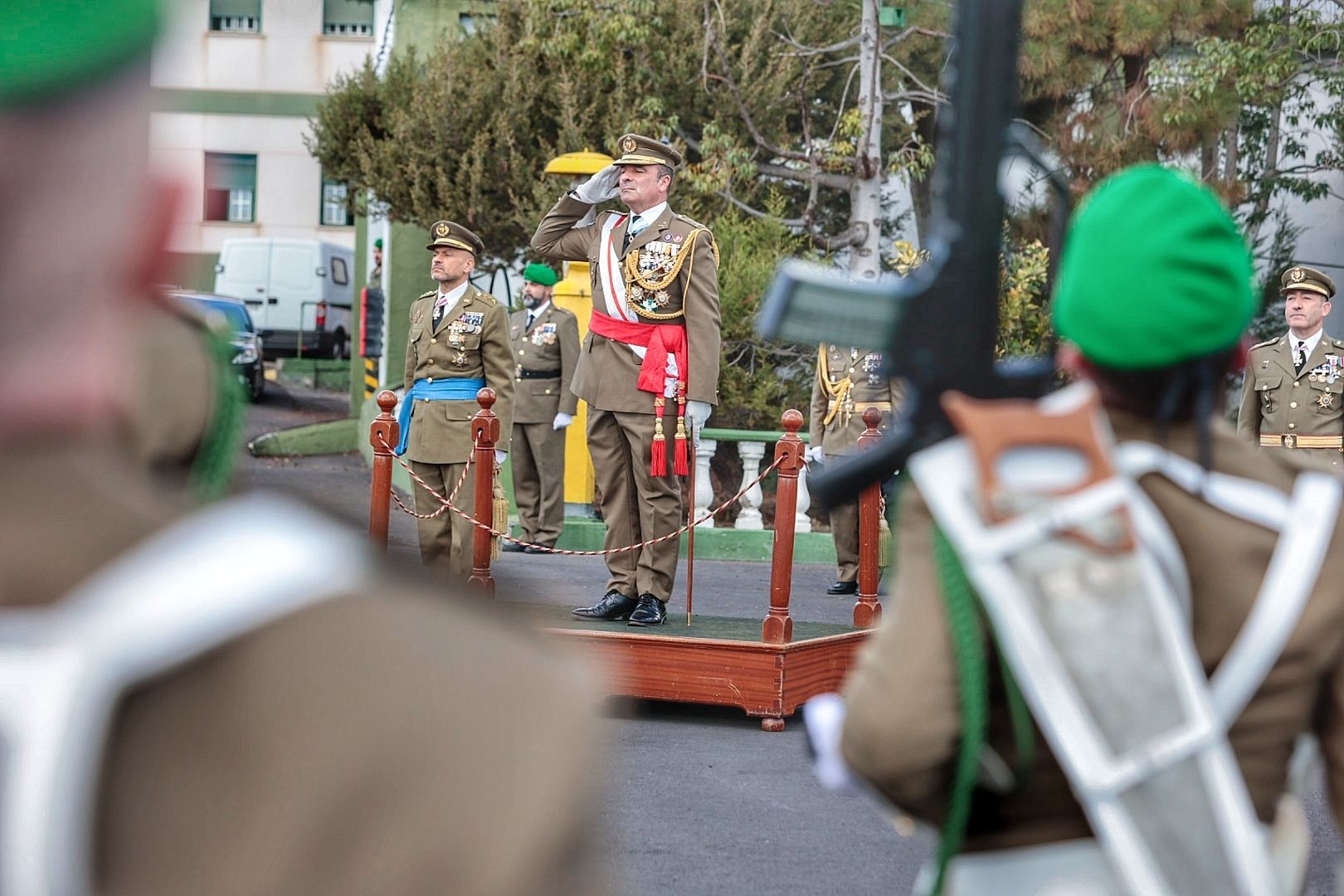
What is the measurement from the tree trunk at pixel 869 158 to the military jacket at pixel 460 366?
179 inches

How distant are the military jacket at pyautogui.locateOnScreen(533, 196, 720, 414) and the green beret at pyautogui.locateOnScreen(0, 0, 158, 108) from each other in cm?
672

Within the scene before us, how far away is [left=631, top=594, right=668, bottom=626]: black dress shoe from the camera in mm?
7180

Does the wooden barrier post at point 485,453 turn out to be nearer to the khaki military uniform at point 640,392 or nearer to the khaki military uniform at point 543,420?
the khaki military uniform at point 640,392

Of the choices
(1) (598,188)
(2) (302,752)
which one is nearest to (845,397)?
(1) (598,188)

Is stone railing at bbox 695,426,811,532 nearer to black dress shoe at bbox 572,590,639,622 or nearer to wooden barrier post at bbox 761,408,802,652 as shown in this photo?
black dress shoe at bbox 572,590,639,622

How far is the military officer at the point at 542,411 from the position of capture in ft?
41.8

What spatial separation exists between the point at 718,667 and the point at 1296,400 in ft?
16.1

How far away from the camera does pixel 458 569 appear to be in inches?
35.0

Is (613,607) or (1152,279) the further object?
(613,607)

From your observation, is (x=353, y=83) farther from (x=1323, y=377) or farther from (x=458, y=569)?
(x=458, y=569)

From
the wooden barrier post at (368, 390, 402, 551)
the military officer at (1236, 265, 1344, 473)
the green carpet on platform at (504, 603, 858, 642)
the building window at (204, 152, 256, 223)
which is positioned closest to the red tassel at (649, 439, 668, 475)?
the green carpet on platform at (504, 603, 858, 642)

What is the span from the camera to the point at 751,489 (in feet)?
42.0

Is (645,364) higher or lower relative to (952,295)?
lower

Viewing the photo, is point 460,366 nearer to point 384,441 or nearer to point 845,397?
point 384,441
